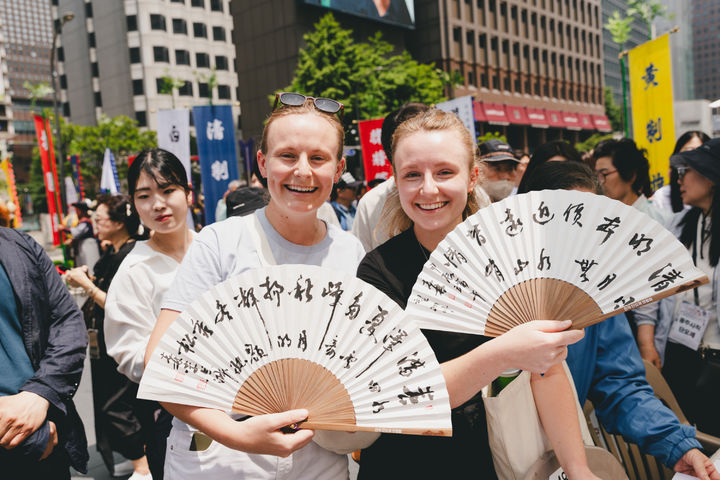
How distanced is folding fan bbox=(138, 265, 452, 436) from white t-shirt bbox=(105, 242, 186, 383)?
1065mm

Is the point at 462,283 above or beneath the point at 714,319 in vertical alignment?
above

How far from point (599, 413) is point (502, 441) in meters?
0.48

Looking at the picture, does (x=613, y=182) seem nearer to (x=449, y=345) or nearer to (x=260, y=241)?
(x=449, y=345)

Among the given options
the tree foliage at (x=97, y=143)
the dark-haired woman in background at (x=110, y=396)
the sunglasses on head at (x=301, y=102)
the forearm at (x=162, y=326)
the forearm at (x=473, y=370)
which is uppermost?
the tree foliage at (x=97, y=143)

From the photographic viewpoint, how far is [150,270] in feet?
7.75

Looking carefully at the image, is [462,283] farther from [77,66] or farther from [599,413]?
[77,66]

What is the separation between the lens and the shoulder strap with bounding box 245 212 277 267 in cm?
151

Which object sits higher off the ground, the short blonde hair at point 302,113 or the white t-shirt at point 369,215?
the short blonde hair at point 302,113

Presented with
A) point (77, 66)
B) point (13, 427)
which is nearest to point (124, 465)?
point (13, 427)

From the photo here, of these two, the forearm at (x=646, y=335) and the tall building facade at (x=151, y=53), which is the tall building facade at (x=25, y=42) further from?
the forearm at (x=646, y=335)

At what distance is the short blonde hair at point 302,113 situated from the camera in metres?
1.53

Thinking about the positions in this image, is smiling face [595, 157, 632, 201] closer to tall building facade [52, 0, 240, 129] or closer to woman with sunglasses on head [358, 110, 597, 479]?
woman with sunglasses on head [358, 110, 597, 479]

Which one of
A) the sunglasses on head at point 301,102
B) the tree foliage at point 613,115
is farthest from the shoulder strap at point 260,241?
→ the tree foliage at point 613,115

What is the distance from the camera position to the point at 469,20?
128ft
